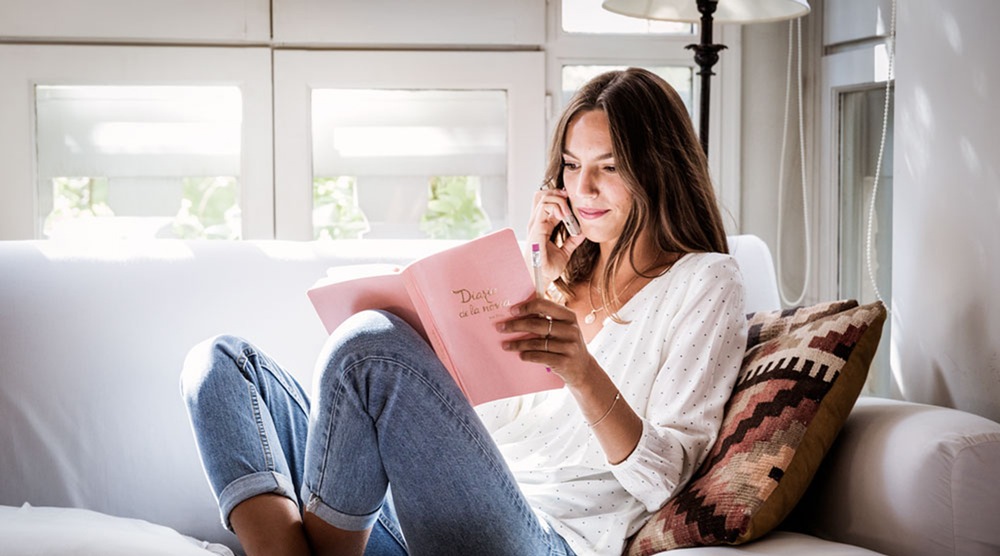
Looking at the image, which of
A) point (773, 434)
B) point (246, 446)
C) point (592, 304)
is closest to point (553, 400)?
point (592, 304)

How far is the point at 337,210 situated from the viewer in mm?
3053

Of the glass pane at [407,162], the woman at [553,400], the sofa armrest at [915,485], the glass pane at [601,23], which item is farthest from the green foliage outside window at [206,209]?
the sofa armrest at [915,485]

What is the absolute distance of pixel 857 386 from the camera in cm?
158

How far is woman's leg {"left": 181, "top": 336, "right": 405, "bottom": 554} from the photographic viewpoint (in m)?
1.42

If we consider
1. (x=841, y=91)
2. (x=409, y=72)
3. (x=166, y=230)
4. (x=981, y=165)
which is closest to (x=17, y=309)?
(x=166, y=230)

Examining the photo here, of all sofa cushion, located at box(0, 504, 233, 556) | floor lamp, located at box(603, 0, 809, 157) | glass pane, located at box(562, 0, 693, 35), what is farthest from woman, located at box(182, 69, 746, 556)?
glass pane, located at box(562, 0, 693, 35)

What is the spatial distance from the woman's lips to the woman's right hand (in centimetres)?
3

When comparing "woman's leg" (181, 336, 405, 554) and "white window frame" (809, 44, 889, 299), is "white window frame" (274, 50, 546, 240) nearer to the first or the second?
"white window frame" (809, 44, 889, 299)

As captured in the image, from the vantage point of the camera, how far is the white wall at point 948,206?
1.59 m

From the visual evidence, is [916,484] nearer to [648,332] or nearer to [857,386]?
[857,386]

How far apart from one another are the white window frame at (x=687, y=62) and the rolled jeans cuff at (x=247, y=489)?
1850 millimetres

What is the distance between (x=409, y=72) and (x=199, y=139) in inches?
24.9

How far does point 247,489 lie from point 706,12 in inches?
61.0

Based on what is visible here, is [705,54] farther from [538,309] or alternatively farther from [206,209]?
[206,209]
